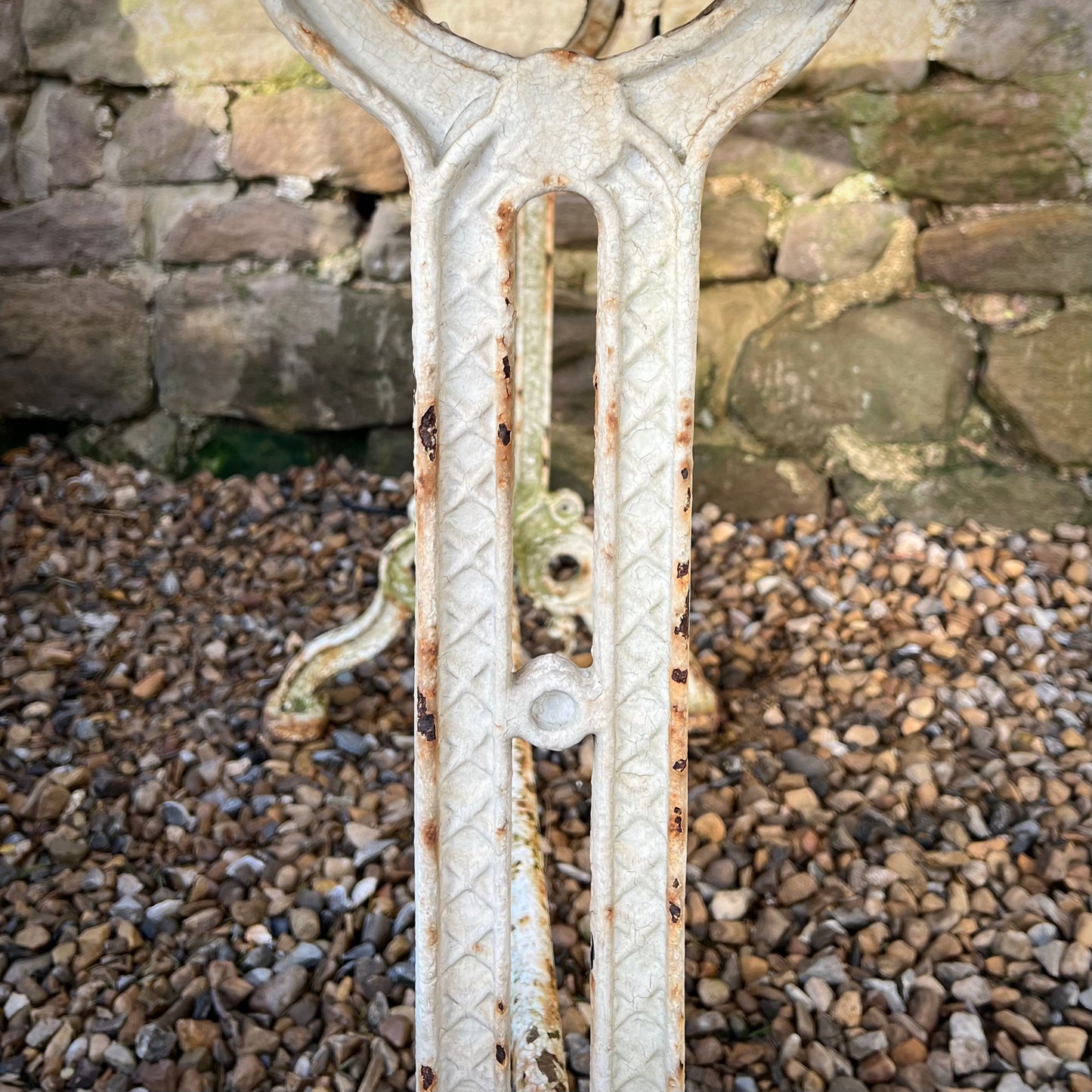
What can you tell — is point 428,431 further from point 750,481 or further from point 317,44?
point 750,481

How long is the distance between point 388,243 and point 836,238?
3.27 feet

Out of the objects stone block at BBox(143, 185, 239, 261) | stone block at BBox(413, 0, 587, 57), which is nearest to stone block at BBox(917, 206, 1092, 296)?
stone block at BBox(413, 0, 587, 57)

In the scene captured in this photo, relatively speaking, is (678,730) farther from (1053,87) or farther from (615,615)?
(1053,87)

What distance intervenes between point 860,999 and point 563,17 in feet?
6.38

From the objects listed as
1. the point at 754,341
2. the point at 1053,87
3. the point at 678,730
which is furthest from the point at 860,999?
the point at 1053,87

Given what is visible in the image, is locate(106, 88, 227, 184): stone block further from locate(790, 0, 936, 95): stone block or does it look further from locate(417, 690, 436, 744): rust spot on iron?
locate(417, 690, 436, 744): rust spot on iron

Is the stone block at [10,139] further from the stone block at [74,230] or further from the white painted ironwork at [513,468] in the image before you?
the white painted ironwork at [513,468]

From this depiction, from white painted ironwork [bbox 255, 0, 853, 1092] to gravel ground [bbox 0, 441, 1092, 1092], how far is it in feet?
Result: 1.48

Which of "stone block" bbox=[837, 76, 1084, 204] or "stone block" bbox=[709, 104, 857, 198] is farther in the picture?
"stone block" bbox=[709, 104, 857, 198]

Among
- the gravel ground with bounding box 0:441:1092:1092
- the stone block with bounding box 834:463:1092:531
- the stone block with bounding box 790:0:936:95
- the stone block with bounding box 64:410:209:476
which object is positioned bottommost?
the gravel ground with bounding box 0:441:1092:1092

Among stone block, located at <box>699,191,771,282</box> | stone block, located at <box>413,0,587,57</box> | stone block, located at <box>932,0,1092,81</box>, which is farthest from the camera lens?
stone block, located at <box>699,191,771,282</box>

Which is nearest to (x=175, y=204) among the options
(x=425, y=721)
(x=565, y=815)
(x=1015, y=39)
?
(x=565, y=815)

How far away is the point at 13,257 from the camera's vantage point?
267 centimetres

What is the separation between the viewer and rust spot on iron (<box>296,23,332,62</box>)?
82 centimetres
